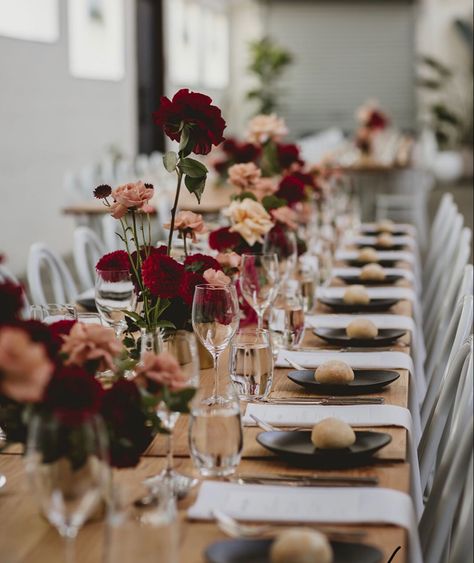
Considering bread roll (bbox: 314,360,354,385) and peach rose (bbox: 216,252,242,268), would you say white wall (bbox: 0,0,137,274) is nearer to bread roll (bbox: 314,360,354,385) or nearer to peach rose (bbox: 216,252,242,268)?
peach rose (bbox: 216,252,242,268)

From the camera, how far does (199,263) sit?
7.95 ft

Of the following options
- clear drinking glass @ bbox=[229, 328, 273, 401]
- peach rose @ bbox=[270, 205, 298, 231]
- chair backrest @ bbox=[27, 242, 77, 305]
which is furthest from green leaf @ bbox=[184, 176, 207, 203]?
chair backrest @ bbox=[27, 242, 77, 305]

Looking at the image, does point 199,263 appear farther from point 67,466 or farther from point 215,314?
point 67,466

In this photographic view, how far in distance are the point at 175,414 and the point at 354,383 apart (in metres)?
0.66

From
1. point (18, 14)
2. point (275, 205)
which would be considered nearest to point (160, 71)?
point (18, 14)

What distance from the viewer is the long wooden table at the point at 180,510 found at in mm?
1442

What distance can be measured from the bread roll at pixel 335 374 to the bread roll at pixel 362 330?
494 millimetres

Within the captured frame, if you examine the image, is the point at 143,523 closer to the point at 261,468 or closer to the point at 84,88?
the point at 261,468

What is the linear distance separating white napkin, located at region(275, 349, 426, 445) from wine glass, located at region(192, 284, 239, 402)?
1.45ft

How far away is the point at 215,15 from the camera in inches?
699

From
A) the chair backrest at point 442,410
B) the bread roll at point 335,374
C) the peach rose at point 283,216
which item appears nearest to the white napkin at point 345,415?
the bread roll at point 335,374

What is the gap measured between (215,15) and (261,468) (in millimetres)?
16717

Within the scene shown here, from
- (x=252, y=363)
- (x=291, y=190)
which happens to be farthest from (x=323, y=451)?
(x=291, y=190)

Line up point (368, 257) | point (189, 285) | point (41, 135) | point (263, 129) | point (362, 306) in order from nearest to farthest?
point (189, 285) < point (362, 306) < point (368, 257) < point (263, 129) < point (41, 135)
